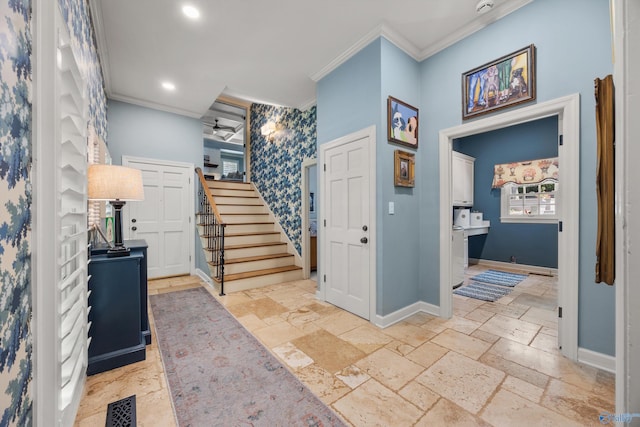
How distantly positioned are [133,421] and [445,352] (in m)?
2.22

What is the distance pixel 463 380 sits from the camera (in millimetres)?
1808

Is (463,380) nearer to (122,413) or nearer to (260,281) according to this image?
(122,413)

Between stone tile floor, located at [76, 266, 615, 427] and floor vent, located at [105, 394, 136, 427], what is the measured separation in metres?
0.04

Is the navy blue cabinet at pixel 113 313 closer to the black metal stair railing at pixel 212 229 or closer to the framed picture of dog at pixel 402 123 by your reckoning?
the black metal stair railing at pixel 212 229

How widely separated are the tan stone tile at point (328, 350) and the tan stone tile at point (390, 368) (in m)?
0.10

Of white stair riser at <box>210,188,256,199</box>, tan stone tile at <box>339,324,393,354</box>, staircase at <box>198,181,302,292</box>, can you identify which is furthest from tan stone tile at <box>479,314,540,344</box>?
white stair riser at <box>210,188,256,199</box>

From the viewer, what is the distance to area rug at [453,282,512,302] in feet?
11.6

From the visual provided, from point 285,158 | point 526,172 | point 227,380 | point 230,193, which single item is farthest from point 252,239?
point 526,172

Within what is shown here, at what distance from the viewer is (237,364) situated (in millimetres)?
2008

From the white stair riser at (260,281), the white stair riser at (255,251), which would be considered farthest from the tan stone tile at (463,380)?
the white stair riser at (255,251)

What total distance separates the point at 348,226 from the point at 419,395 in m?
1.72

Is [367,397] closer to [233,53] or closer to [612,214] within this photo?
[612,214]

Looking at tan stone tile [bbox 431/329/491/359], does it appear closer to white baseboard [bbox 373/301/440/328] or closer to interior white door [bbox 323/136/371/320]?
white baseboard [bbox 373/301/440/328]

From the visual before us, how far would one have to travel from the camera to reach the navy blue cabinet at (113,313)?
6.19ft
